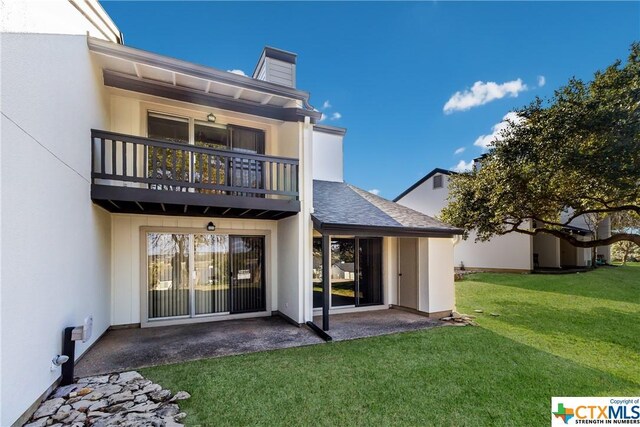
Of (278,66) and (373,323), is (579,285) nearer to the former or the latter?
(373,323)

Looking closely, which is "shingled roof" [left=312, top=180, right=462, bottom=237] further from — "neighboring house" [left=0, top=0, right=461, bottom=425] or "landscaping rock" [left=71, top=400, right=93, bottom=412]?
"landscaping rock" [left=71, top=400, right=93, bottom=412]

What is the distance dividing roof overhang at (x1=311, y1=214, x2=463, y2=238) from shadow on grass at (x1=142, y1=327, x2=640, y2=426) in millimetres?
2554

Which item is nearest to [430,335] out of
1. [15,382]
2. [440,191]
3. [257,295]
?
[257,295]

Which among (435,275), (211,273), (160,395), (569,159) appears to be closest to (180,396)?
(160,395)

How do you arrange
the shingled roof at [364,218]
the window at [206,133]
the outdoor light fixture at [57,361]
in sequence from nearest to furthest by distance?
the outdoor light fixture at [57,361]
the shingled roof at [364,218]
the window at [206,133]

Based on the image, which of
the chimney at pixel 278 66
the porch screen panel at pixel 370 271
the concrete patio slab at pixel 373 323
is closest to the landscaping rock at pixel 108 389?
the concrete patio slab at pixel 373 323

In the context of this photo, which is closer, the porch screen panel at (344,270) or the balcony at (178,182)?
the balcony at (178,182)

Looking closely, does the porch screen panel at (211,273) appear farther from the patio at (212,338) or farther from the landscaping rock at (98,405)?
the landscaping rock at (98,405)

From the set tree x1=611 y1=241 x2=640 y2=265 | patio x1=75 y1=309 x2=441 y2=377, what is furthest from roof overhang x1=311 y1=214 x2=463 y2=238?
tree x1=611 y1=241 x2=640 y2=265

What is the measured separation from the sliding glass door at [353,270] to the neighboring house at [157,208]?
0.15 feet

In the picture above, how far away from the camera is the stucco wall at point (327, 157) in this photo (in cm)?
1230

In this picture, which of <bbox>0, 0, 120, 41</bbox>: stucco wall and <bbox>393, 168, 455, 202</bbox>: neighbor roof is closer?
<bbox>0, 0, 120, 41</bbox>: stucco wall

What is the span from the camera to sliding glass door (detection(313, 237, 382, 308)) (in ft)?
29.8

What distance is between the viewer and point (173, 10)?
25.9ft
